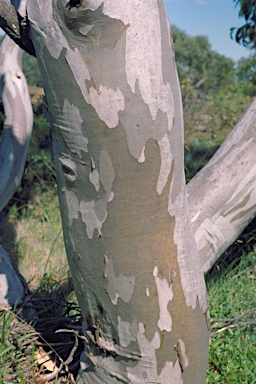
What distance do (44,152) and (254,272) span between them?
363cm

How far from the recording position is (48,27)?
1730 mm

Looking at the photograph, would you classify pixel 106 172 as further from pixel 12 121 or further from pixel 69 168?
pixel 12 121

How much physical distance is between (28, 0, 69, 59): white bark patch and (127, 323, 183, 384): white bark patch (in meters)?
1.11

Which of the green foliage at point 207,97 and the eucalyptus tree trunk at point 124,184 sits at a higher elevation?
the green foliage at point 207,97

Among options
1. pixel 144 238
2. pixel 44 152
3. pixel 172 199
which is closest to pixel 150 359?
pixel 144 238

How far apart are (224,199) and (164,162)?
28.2 inches

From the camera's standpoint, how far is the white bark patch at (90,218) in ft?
6.15

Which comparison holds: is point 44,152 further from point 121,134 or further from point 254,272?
point 121,134

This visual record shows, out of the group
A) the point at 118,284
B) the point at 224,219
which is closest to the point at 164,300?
the point at 118,284

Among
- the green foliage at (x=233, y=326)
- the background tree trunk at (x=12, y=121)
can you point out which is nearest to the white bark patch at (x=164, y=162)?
the green foliage at (x=233, y=326)

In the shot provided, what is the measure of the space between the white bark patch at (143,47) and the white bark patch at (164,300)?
2.13ft

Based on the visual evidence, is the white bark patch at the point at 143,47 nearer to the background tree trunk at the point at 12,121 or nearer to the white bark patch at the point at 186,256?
the white bark patch at the point at 186,256

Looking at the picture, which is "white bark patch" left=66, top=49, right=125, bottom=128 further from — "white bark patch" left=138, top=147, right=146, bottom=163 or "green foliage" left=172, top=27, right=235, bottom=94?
"green foliage" left=172, top=27, right=235, bottom=94

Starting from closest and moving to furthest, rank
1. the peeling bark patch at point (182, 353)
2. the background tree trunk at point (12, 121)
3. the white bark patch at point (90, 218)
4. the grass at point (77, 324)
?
the white bark patch at point (90, 218) → the peeling bark patch at point (182, 353) → the grass at point (77, 324) → the background tree trunk at point (12, 121)
